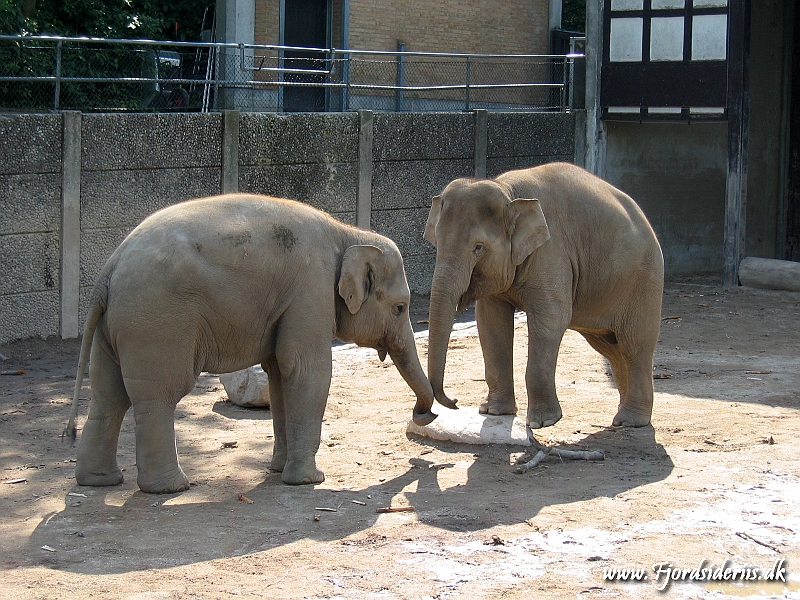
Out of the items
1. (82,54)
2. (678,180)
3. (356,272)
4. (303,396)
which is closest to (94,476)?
(303,396)

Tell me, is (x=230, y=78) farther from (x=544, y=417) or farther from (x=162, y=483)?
(x=162, y=483)

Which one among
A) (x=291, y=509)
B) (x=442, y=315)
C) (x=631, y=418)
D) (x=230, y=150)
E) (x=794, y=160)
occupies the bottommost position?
(x=291, y=509)

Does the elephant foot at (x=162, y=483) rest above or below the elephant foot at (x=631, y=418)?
below

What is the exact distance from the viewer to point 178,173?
10.6 metres

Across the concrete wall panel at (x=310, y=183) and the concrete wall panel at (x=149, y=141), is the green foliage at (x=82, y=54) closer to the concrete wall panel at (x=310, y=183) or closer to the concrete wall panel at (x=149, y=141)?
the concrete wall panel at (x=149, y=141)

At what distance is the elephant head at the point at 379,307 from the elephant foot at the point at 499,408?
3.18ft

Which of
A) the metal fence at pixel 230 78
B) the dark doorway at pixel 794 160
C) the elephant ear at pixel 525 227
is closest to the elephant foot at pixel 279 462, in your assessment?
the elephant ear at pixel 525 227

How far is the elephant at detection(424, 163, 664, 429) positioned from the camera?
22.5 ft

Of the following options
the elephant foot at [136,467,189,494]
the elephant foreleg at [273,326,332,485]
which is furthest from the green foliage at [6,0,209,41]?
the elephant foot at [136,467,189,494]

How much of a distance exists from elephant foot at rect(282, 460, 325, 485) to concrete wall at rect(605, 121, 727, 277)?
1024 centimetres

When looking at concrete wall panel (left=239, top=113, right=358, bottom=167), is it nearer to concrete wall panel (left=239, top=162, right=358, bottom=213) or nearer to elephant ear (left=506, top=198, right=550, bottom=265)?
concrete wall panel (left=239, top=162, right=358, bottom=213)

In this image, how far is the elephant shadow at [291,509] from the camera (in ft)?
16.4

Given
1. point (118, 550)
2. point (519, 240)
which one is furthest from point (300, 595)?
point (519, 240)

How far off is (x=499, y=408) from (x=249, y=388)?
5.76 ft
